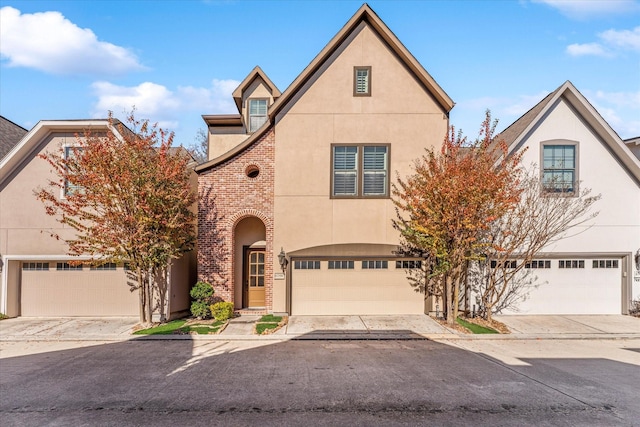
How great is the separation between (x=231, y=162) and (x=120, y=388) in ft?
29.2

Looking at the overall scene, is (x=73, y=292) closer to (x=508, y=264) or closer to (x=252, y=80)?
(x=252, y=80)

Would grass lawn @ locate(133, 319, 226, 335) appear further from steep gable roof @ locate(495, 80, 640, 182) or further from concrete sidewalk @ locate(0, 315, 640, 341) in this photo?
steep gable roof @ locate(495, 80, 640, 182)

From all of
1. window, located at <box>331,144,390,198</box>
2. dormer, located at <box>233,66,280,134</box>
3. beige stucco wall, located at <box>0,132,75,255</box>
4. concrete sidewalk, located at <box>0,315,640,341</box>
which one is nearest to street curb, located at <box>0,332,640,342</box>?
concrete sidewalk, located at <box>0,315,640,341</box>

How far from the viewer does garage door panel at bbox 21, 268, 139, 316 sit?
14461 millimetres

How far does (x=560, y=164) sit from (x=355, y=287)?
972 centimetres

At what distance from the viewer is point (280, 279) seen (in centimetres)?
1430

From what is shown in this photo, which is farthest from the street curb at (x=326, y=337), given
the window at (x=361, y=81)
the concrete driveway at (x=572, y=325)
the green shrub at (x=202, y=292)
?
the window at (x=361, y=81)

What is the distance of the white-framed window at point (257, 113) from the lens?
19203 millimetres

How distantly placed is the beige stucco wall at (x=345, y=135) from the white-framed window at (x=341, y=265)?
2.70ft

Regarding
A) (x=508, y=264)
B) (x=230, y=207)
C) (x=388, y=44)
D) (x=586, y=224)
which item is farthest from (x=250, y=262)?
(x=586, y=224)

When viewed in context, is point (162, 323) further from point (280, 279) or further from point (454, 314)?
point (454, 314)

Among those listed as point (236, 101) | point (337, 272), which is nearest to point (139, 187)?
point (337, 272)

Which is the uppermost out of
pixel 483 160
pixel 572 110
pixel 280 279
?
pixel 572 110

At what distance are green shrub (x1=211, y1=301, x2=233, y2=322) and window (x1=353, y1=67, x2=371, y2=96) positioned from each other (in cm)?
956
